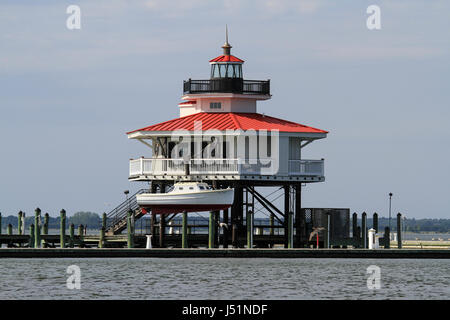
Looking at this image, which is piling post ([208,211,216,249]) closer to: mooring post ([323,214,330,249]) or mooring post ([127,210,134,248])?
mooring post ([127,210,134,248])

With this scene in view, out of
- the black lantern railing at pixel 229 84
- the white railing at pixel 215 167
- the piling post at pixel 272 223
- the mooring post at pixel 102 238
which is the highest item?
the black lantern railing at pixel 229 84

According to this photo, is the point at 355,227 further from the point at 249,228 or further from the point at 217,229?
the point at 217,229

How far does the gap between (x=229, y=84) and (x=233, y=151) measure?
523 cm

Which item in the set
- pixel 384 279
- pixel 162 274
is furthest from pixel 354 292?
pixel 162 274

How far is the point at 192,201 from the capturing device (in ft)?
240

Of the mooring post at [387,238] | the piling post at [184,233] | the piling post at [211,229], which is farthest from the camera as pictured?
the mooring post at [387,238]

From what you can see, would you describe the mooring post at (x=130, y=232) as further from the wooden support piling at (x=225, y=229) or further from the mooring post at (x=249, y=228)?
the mooring post at (x=249, y=228)

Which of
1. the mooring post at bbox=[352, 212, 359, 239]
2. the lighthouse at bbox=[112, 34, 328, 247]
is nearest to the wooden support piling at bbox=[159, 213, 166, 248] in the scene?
the lighthouse at bbox=[112, 34, 328, 247]

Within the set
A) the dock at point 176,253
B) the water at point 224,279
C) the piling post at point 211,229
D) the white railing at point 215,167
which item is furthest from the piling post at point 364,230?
the piling post at point 211,229

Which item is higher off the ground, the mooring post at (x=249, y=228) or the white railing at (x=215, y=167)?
the white railing at (x=215, y=167)

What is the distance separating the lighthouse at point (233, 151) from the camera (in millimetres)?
73625

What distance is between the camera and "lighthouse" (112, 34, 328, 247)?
73625mm

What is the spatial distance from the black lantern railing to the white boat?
287 inches
